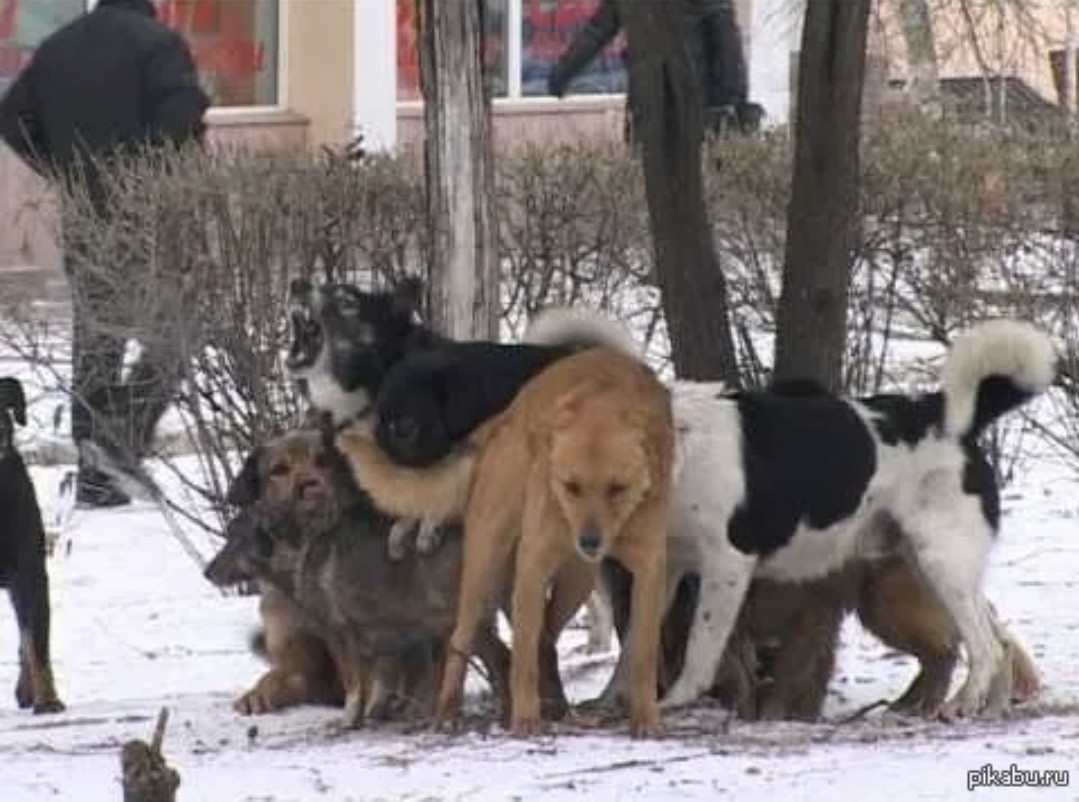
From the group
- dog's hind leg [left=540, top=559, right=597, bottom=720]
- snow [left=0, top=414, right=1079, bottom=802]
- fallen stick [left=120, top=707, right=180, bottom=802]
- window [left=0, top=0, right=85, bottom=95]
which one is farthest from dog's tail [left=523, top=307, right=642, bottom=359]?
window [left=0, top=0, right=85, bottom=95]

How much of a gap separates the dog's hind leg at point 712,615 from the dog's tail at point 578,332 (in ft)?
2.21

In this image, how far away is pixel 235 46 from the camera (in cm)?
2088

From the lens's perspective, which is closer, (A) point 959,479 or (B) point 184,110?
(A) point 959,479

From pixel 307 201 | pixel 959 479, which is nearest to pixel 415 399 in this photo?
pixel 959 479

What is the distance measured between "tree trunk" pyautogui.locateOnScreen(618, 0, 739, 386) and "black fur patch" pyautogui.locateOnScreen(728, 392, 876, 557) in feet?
3.53

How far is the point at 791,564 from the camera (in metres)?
7.45

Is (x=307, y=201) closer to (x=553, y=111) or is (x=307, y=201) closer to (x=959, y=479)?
(x=959, y=479)

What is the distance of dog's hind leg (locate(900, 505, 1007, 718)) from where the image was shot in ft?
24.6

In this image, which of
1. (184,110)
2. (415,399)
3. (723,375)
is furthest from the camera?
(184,110)

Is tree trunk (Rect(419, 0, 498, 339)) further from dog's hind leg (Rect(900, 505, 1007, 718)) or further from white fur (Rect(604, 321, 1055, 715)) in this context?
dog's hind leg (Rect(900, 505, 1007, 718))

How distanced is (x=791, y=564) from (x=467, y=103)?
2.20 meters

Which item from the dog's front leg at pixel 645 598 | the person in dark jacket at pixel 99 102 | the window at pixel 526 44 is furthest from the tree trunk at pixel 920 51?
the dog's front leg at pixel 645 598

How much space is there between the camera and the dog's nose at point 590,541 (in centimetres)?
676

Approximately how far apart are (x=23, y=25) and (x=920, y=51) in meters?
6.01
